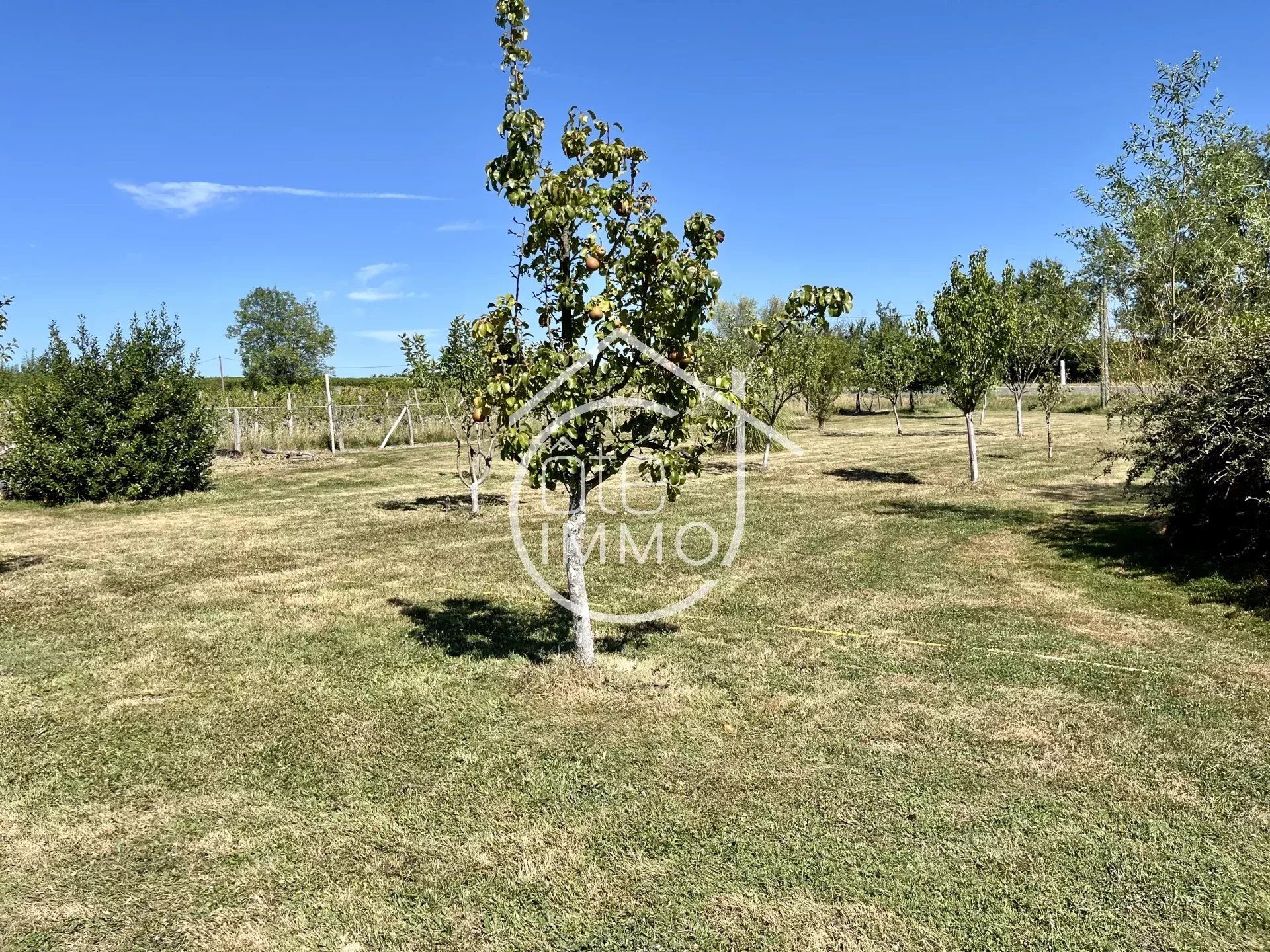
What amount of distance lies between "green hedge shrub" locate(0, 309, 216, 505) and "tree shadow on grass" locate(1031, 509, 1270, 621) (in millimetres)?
16907

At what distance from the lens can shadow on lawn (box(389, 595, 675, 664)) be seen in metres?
6.74

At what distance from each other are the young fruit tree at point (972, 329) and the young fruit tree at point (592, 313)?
12.1 m

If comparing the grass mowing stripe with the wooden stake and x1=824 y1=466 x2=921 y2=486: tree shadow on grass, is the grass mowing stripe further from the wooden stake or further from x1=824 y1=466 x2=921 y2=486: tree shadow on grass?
the wooden stake

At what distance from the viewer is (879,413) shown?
48.6 meters

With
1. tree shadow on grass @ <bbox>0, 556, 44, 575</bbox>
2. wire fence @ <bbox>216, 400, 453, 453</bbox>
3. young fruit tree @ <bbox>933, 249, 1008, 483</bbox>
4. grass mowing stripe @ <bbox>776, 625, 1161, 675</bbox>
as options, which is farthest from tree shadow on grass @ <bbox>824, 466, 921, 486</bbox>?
wire fence @ <bbox>216, 400, 453, 453</bbox>

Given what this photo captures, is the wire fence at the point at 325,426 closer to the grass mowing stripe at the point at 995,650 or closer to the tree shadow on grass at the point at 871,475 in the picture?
the tree shadow on grass at the point at 871,475

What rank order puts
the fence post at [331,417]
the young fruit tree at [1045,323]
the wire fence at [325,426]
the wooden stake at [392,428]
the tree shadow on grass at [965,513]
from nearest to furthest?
the tree shadow on grass at [965,513] → the young fruit tree at [1045,323] → the wire fence at [325,426] → the fence post at [331,417] → the wooden stake at [392,428]

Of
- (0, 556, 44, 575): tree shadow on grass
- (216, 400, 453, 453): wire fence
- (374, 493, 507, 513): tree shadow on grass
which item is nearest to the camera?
(0, 556, 44, 575): tree shadow on grass

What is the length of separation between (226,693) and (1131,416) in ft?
35.5

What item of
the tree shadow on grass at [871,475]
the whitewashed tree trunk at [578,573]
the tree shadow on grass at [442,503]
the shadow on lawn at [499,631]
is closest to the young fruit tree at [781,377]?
the tree shadow on grass at [871,475]

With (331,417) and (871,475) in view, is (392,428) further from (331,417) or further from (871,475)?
(871,475)

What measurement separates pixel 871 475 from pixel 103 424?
55.5ft

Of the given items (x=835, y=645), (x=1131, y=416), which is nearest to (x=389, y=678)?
(x=835, y=645)

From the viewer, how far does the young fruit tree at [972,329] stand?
629 inches
